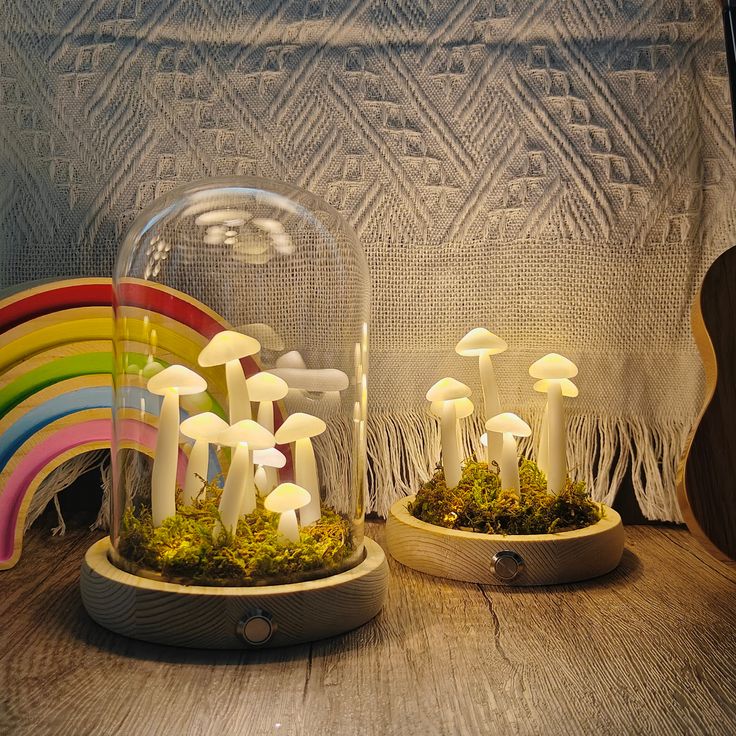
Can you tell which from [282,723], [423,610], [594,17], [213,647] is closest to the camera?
[282,723]

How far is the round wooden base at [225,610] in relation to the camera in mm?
729

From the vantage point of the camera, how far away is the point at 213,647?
737 mm

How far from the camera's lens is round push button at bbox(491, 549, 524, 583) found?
3.06 feet

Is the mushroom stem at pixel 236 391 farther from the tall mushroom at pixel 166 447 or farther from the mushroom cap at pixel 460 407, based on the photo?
the mushroom cap at pixel 460 407

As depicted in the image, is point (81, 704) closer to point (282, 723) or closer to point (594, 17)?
point (282, 723)

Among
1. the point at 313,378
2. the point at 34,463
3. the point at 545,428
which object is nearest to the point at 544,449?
the point at 545,428

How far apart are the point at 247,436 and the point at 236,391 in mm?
92

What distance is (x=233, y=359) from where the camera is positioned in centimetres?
86

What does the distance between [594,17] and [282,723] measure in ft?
3.35

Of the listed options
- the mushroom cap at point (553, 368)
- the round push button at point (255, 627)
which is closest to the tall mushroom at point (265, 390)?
the round push button at point (255, 627)

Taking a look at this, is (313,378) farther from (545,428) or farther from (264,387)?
(545,428)

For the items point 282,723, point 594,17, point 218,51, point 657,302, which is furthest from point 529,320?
point 282,723

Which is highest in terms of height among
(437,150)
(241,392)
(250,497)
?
(437,150)

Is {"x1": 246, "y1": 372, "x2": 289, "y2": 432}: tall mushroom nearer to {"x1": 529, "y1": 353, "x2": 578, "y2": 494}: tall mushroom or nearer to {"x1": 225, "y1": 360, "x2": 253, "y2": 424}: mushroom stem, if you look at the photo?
{"x1": 225, "y1": 360, "x2": 253, "y2": 424}: mushroom stem
